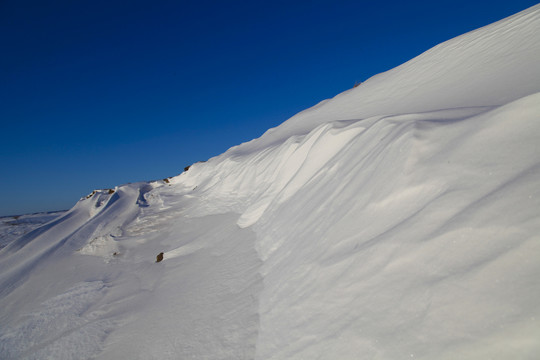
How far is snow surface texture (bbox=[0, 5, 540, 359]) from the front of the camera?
0.96m

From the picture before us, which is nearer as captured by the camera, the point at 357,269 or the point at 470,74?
the point at 357,269

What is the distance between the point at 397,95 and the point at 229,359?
22.2ft

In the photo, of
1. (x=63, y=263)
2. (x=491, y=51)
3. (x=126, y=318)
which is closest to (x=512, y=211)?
(x=126, y=318)

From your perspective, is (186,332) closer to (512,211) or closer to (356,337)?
(356,337)

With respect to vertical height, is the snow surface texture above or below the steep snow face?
below

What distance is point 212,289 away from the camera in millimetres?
2363

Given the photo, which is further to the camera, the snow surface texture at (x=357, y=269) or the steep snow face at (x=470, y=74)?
the steep snow face at (x=470, y=74)

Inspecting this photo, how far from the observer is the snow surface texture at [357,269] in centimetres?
96

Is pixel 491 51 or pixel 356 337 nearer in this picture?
pixel 356 337

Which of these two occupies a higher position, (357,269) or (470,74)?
(470,74)

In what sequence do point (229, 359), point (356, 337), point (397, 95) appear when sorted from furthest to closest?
point (397, 95), point (229, 359), point (356, 337)

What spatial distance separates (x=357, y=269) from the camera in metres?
1.45

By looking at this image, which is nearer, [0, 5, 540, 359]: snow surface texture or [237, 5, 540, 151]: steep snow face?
[0, 5, 540, 359]: snow surface texture

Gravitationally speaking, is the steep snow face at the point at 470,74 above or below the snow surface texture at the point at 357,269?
above
